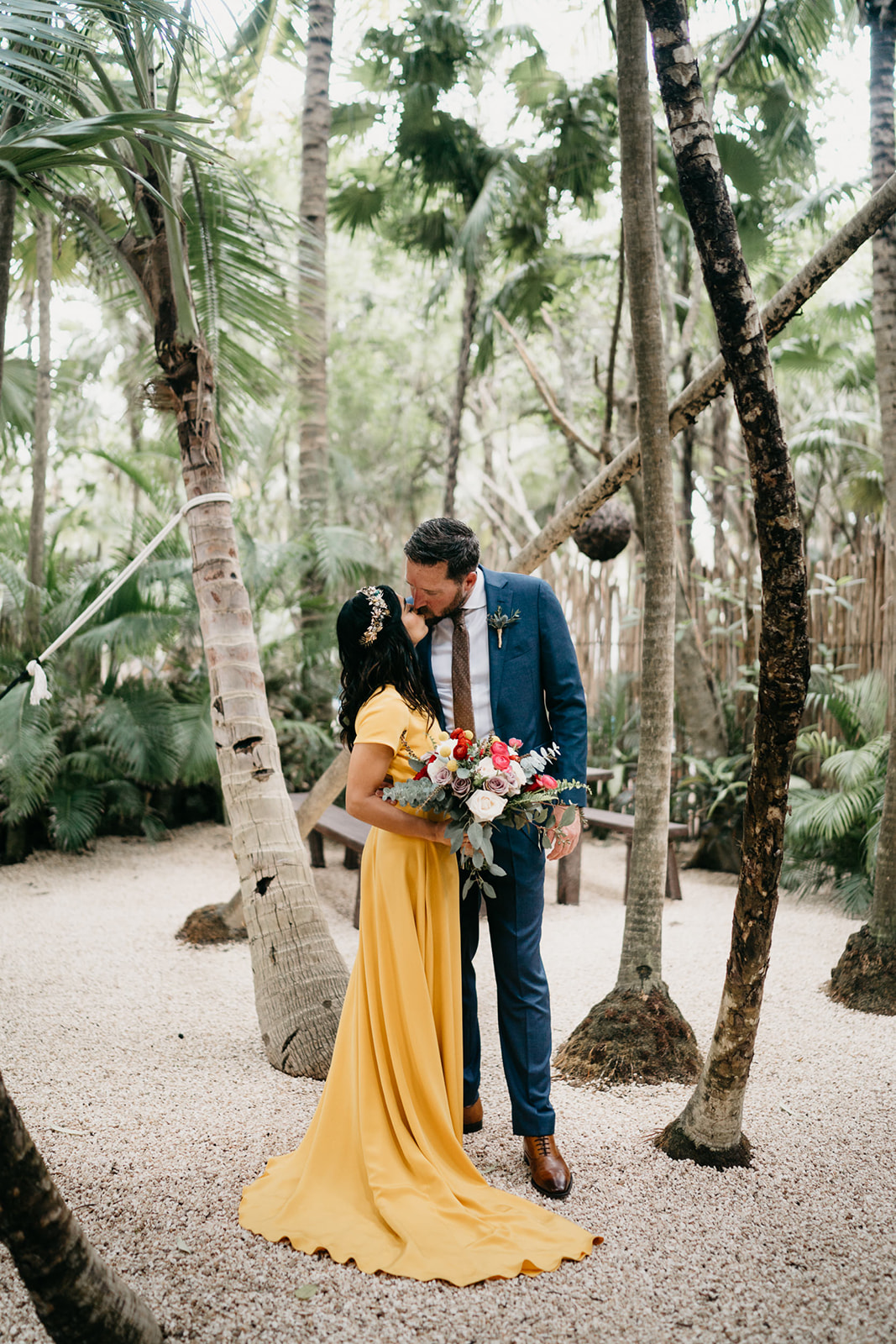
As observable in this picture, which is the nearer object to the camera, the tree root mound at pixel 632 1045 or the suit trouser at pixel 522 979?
the suit trouser at pixel 522 979

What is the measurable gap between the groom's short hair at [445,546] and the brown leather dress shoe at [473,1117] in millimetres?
1626

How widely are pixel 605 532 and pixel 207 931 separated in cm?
321

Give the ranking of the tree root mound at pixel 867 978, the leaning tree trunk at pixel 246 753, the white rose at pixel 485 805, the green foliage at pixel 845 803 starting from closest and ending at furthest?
the white rose at pixel 485 805, the leaning tree trunk at pixel 246 753, the tree root mound at pixel 867 978, the green foliage at pixel 845 803

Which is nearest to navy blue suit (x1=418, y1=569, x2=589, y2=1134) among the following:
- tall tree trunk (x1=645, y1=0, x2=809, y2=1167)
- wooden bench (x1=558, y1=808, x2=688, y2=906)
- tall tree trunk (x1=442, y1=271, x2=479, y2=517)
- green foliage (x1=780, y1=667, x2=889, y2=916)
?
tall tree trunk (x1=645, y1=0, x2=809, y2=1167)

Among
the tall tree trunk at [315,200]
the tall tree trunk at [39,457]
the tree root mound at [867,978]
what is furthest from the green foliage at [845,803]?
the tall tree trunk at [39,457]

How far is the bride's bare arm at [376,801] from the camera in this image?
7.89 ft

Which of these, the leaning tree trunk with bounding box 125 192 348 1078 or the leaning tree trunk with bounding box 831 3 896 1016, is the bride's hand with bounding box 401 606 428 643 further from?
the leaning tree trunk with bounding box 831 3 896 1016

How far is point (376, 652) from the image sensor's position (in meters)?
2.54

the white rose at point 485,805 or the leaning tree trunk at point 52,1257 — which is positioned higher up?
the white rose at point 485,805

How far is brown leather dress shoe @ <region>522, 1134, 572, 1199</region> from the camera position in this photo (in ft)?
8.04

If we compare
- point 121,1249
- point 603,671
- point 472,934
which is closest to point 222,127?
point 603,671

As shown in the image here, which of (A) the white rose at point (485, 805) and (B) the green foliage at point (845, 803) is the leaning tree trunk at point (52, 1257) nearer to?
(A) the white rose at point (485, 805)

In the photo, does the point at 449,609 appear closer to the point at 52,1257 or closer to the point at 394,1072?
the point at 394,1072

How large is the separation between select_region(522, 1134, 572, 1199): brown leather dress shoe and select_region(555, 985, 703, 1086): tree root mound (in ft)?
2.19
